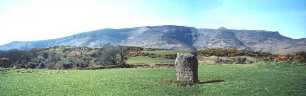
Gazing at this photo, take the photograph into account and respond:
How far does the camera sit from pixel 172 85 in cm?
3759

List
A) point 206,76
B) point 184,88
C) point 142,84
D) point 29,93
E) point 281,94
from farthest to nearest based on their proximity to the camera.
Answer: point 206,76
point 142,84
point 184,88
point 29,93
point 281,94

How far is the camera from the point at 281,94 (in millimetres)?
30641

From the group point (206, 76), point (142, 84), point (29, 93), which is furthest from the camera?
point (206, 76)

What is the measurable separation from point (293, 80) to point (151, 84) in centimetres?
1140

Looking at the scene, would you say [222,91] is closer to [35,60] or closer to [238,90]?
[238,90]

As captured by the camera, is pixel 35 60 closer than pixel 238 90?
No

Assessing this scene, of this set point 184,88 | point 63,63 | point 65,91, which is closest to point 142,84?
point 184,88

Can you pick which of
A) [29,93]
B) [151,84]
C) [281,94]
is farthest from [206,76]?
[29,93]

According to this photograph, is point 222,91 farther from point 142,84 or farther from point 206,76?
point 206,76

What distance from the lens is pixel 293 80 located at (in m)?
38.6

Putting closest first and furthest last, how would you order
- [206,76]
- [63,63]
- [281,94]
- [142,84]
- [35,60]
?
[281,94] < [142,84] < [206,76] < [63,63] < [35,60]

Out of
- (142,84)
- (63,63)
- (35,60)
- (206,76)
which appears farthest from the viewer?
(35,60)

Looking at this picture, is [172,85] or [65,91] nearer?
[65,91]

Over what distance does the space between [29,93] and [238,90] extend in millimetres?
14372
